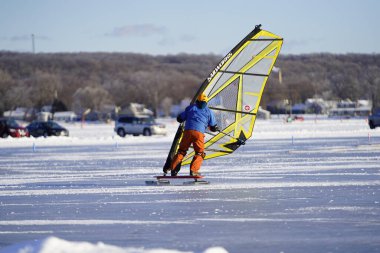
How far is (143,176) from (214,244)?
8128 millimetres

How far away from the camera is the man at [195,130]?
12.6 meters

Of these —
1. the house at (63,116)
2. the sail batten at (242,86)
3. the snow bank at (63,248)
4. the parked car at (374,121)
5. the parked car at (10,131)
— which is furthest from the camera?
the house at (63,116)

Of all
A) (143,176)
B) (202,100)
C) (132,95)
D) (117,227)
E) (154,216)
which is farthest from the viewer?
(132,95)

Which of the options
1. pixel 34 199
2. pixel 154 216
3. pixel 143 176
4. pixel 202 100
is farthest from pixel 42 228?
pixel 143 176

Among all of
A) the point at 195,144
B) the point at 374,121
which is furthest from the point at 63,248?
the point at 374,121

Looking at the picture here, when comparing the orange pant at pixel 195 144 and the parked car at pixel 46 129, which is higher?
the orange pant at pixel 195 144

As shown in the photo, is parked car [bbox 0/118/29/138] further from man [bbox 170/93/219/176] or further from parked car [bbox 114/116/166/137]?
man [bbox 170/93/219/176]

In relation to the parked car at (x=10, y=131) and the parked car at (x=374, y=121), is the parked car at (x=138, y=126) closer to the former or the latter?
the parked car at (x=10, y=131)

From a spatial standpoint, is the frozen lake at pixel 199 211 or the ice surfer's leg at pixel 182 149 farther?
the ice surfer's leg at pixel 182 149

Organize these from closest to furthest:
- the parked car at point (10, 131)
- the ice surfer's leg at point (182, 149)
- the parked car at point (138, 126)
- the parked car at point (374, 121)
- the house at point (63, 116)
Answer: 1. the ice surfer's leg at point (182, 149)
2. the parked car at point (10, 131)
3. the parked car at point (138, 126)
4. the parked car at point (374, 121)
5. the house at point (63, 116)

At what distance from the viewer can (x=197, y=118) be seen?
12672 millimetres

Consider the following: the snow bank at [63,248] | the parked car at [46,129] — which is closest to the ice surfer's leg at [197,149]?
the snow bank at [63,248]

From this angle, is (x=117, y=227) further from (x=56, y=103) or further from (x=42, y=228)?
(x=56, y=103)

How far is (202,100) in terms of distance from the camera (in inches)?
508
